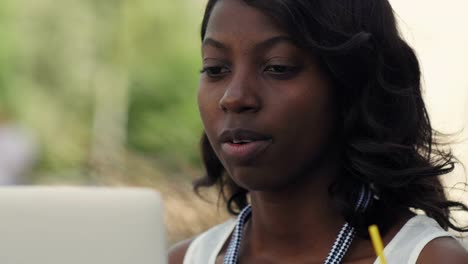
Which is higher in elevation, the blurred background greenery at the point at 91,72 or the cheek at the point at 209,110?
the cheek at the point at 209,110

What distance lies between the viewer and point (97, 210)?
4.00 ft

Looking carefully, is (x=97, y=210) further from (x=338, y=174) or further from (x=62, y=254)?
(x=338, y=174)

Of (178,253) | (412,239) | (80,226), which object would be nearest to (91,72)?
(178,253)

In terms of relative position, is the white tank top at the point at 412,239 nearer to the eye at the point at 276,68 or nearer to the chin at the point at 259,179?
the chin at the point at 259,179

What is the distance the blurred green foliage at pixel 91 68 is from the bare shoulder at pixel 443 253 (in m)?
6.07

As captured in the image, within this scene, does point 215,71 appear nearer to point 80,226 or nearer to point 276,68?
point 276,68

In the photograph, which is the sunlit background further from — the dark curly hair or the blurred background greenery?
the dark curly hair

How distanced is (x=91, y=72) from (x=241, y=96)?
6.60 metres

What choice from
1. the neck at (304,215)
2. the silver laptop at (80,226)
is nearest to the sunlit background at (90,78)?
the neck at (304,215)

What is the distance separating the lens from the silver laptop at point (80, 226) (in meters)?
1.18

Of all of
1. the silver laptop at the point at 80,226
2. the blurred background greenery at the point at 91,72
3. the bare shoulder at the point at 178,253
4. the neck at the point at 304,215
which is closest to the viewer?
the silver laptop at the point at 80,226

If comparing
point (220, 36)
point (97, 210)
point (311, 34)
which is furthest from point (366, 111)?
point (97, 210)

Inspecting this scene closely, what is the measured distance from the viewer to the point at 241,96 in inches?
68.2

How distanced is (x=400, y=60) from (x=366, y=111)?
0.14m
